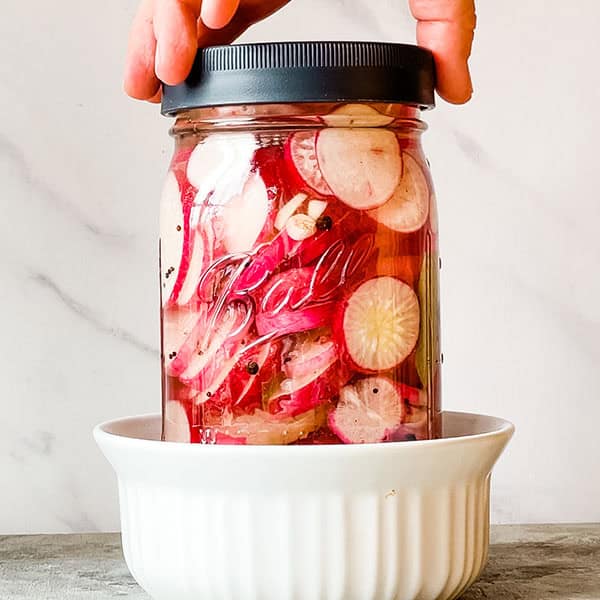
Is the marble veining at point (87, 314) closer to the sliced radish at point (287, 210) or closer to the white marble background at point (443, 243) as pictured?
the white marble background at point (443, 243)

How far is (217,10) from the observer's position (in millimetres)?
576

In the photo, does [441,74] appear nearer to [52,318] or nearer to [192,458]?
[192,458]

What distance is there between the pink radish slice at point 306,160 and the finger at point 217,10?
0.21ft

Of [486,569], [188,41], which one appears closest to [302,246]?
[188,41]

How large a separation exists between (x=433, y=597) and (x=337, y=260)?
17cm

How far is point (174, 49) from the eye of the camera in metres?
0.59

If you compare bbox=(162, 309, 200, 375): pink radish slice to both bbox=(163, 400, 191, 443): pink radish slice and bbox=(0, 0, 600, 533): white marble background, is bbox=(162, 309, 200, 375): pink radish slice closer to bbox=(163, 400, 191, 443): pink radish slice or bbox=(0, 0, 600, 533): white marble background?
bbox=(163, 400, 191, 443): pink radish slice

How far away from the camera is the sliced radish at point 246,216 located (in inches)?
23.1

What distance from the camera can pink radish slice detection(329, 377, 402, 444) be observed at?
0.59m

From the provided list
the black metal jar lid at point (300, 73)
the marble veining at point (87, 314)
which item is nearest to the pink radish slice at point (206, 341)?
the black metal jar lid at point (300, 73)

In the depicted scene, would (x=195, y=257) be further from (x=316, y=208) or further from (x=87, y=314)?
(x=87, y=314)

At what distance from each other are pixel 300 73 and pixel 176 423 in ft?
0.61

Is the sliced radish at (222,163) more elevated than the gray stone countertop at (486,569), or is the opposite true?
the sliced radish at (222,163)

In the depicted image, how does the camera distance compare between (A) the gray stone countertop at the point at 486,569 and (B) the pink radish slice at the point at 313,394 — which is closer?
(B) the pink radish slice at the point at 313,394
